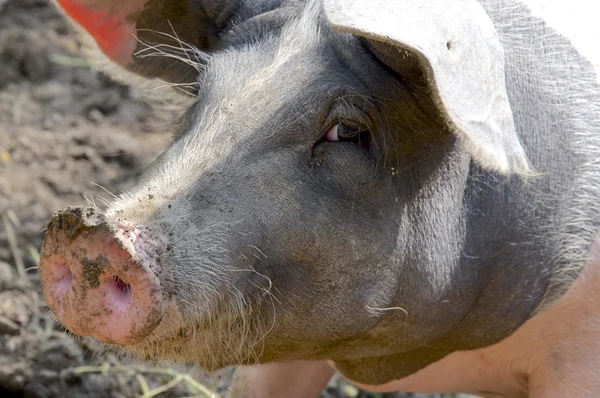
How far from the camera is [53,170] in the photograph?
16.7 feet

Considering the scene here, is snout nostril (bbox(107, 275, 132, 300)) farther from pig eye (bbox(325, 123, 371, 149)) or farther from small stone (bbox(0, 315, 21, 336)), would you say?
small stone (bbox(0, 315, 21, 336))

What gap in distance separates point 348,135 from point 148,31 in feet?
3.09

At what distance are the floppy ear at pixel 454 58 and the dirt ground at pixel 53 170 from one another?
55.9 inches

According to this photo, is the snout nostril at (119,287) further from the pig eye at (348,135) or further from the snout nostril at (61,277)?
the pig eye at (348,135)

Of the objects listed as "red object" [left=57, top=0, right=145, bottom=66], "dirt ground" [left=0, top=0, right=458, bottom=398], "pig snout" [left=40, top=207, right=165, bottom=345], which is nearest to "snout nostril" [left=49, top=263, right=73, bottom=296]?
"pig snout" [left=40, top=207, right=165, bottom=345]

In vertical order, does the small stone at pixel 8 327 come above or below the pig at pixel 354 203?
below

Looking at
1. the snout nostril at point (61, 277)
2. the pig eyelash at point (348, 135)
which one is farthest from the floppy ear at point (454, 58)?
the snout nostril at point (61, 277)

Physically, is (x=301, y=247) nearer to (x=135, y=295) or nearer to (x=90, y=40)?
(x=135, y=295)

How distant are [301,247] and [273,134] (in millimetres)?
279

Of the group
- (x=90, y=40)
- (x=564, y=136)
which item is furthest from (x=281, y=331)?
(x=90, y=40)

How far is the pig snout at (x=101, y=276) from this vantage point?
7.82 feet

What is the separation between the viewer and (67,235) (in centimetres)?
244

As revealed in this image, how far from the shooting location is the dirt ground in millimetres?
4309

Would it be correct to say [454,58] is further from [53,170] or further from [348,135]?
[53,170]
